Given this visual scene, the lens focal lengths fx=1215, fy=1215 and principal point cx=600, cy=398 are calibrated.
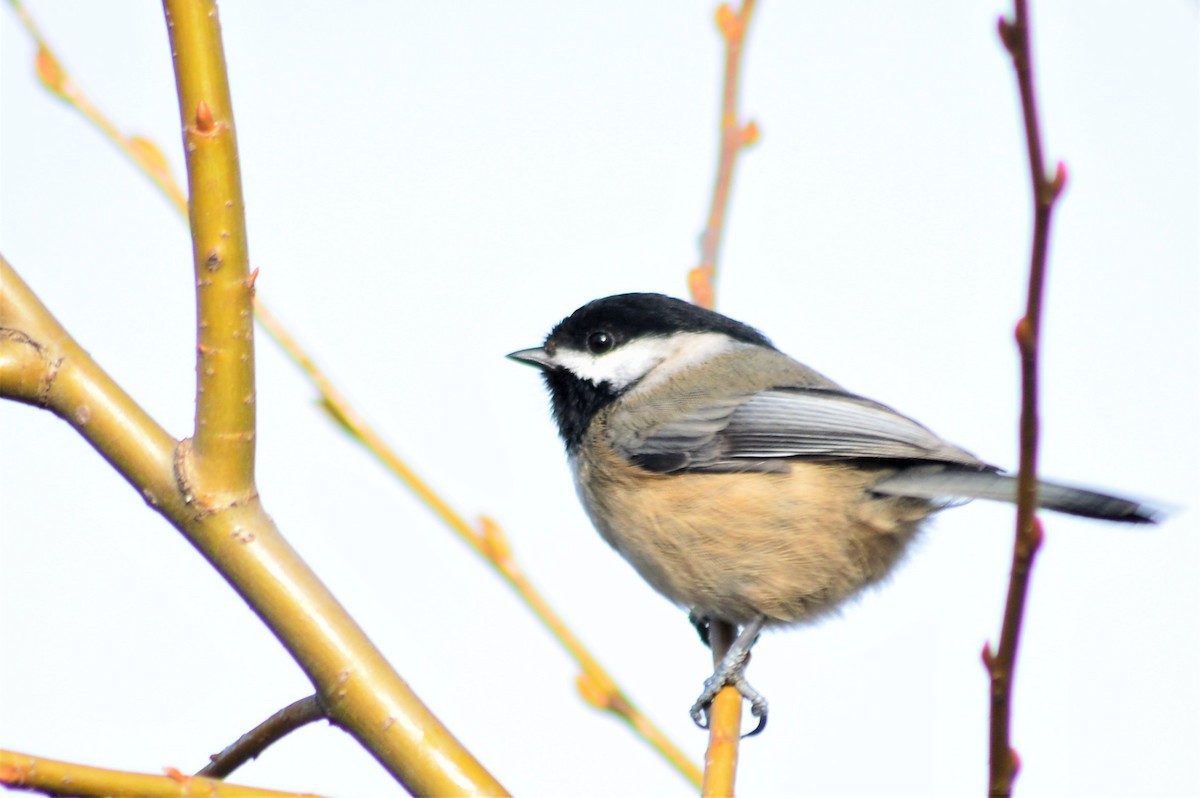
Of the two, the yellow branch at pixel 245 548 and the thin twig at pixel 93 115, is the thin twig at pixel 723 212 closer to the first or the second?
the yellow branch at pixel 245 548

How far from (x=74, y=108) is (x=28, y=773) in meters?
1.36

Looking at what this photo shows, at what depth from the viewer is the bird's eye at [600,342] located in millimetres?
3152

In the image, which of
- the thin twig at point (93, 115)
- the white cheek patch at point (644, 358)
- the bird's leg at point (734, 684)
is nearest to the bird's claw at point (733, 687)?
the bird's leg at point (734, 684)

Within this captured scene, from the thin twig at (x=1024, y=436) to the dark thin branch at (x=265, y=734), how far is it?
2.38ft

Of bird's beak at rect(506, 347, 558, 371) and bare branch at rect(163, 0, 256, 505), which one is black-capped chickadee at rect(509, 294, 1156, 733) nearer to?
bird's beak at rect(506, 347, 558, 371)

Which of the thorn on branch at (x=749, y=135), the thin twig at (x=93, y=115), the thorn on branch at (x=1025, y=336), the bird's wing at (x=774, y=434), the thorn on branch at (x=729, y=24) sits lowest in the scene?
the thorn on branch at (x=1025, y=336)

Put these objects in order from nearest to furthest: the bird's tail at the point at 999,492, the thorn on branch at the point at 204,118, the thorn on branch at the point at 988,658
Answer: the thorn on branch at the point at 988,658 < the thorn on branch at the point at 204,118 < the bird's tail at the point at 999,492

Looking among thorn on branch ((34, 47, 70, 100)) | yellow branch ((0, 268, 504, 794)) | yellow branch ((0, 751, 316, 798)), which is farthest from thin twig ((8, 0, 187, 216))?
yellow branch ((0, 751, 316, 798))

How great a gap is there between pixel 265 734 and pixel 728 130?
176cm

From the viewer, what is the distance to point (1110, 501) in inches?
73.7

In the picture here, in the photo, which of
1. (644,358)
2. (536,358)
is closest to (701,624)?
(644,358)

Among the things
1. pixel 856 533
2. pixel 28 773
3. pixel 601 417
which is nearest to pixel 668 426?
pixel 601 417

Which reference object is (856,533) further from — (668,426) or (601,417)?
(601,417)

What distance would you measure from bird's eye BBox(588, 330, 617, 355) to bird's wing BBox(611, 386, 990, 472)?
0.24 meters
